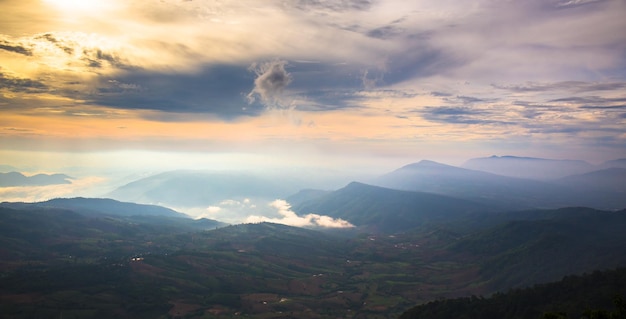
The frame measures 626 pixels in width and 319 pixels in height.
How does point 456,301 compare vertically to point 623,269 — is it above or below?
below

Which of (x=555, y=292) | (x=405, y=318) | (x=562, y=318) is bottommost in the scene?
(x=405, y=318)

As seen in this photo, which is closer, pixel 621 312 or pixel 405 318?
pixel 621 312

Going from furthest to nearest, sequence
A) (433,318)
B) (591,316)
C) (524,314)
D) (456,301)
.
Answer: (456,301) → (433,318) → (524,314) → (591,316)

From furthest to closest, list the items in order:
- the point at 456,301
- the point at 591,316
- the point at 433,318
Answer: the point at 456,301
the point at 433,318
the point at 591,316

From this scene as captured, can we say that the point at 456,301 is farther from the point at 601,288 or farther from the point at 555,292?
the point at 601,288

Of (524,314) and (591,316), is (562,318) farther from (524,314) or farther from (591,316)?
(524,314)

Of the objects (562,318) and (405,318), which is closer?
(562,318)

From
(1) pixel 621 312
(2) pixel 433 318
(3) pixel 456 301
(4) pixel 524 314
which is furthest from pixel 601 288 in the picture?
(1) pixel 621 312

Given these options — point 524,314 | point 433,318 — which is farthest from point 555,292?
point 433,318

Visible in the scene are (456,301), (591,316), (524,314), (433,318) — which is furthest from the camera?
(456,301)
